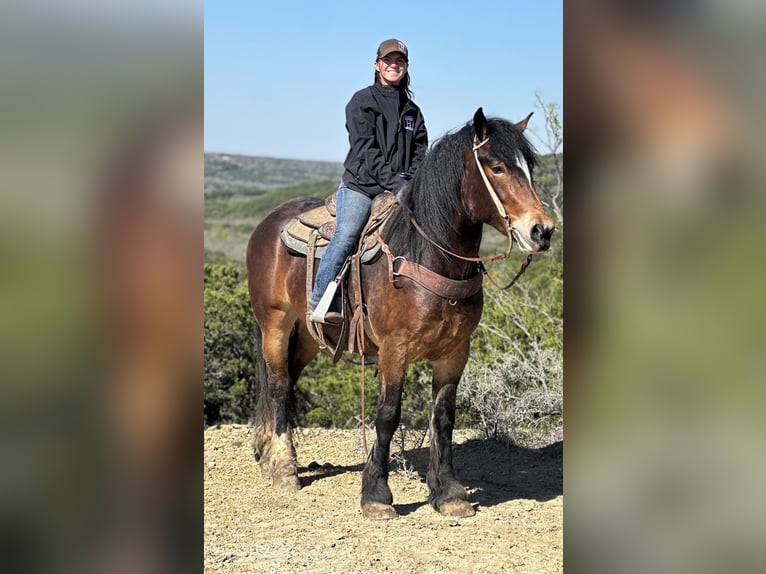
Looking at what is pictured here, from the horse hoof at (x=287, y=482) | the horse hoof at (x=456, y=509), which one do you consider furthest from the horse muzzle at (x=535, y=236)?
the horse hoof at (x=287, y=482)

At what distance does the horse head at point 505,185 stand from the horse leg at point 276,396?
2244 mm

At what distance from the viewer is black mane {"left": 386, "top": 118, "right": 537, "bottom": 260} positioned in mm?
4543

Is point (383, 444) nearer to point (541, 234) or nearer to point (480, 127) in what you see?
point (541, 234)

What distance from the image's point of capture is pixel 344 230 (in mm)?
5266

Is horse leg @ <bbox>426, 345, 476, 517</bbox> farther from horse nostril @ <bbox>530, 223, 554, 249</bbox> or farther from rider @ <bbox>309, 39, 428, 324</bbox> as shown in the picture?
horse nostril @ <bbox>530, 223, 554, 249</bbox>

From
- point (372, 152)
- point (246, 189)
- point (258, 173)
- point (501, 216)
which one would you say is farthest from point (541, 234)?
point (258, 173)

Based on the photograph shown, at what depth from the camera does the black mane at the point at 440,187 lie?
4.54 meters

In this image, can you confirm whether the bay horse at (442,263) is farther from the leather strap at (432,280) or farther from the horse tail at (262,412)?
the horse tail at (262,412)
